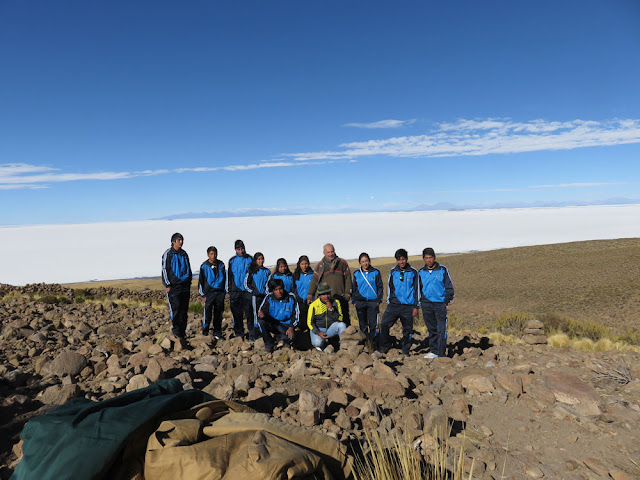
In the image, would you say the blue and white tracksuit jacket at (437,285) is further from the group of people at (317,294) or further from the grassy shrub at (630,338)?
the grassy shrub at (630,338)

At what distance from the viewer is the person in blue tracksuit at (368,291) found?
7.40 metres

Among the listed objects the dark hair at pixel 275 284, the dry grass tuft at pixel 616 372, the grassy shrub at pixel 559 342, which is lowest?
the grassy shrub at pixel 559 342

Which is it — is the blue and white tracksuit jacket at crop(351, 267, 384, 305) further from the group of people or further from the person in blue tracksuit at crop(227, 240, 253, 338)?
the person in blue tracksuit at crop(227, 240, 253, 338)

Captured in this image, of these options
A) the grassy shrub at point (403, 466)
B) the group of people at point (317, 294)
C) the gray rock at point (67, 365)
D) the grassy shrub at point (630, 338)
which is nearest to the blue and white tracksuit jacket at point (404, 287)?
the group of people at point (317, 294)

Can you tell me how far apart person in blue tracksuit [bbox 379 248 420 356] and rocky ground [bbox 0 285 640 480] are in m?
0.54

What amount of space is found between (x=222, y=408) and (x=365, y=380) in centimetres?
229

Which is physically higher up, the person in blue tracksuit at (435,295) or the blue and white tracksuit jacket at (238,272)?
the blue and white tracksuit jacket at (238,272)

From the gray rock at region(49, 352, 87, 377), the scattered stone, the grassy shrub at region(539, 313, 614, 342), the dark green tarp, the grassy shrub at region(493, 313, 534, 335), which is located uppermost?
the dark green tarp

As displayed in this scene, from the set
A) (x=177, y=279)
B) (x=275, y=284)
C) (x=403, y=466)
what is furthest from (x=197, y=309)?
(x=403, y=466)

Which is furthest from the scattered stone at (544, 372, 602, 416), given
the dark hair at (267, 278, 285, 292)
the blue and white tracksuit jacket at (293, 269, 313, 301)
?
the blue and white tracksuit jacket at (293, 269, 313, 301)

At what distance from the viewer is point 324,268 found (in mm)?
7633

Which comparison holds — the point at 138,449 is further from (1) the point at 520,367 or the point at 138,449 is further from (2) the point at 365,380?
(1) the point at 520,367

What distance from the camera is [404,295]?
6.88 meters

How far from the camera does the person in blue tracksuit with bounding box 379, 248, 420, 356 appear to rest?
6.79 meters
